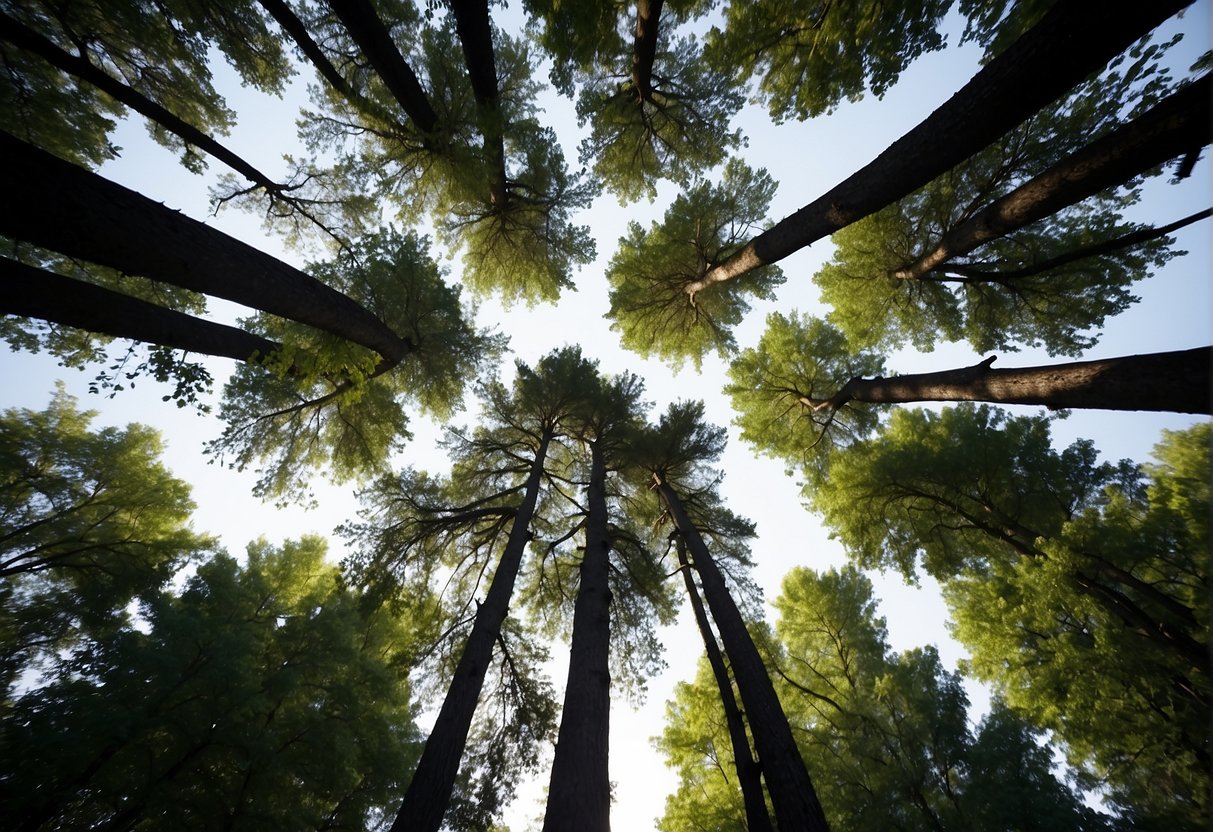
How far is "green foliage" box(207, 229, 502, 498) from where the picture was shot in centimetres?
580

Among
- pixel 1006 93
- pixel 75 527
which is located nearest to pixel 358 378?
pixel 1006 93

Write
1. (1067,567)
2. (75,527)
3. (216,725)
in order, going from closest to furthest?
(1067,567), (216,725), (75,527)

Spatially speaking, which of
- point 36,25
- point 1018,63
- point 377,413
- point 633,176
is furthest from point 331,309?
point 633,176

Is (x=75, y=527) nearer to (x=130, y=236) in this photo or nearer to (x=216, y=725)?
(x=216, y=725)

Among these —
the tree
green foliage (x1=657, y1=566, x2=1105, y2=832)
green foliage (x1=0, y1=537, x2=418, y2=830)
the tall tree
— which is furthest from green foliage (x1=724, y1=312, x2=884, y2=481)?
green foliage (x1=0, y1=537, x2=418, y2=830)

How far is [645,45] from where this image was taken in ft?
27.1

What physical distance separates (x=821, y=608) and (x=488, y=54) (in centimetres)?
1514

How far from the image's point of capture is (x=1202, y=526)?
265 inches

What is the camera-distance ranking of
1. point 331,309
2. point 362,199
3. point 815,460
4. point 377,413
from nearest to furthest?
point 331,309 < point 362,199 < point 377,413 < point 815,460

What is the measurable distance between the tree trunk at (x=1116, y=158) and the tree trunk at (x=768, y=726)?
5.91 meters

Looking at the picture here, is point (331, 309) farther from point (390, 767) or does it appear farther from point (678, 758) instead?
point (678, 758)

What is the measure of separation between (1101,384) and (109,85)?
34.2 ft

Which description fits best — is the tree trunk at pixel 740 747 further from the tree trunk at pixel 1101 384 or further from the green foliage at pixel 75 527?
the green foliage at pixel 75 527

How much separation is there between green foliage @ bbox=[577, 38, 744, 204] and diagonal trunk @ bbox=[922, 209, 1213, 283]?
17.7 ft
